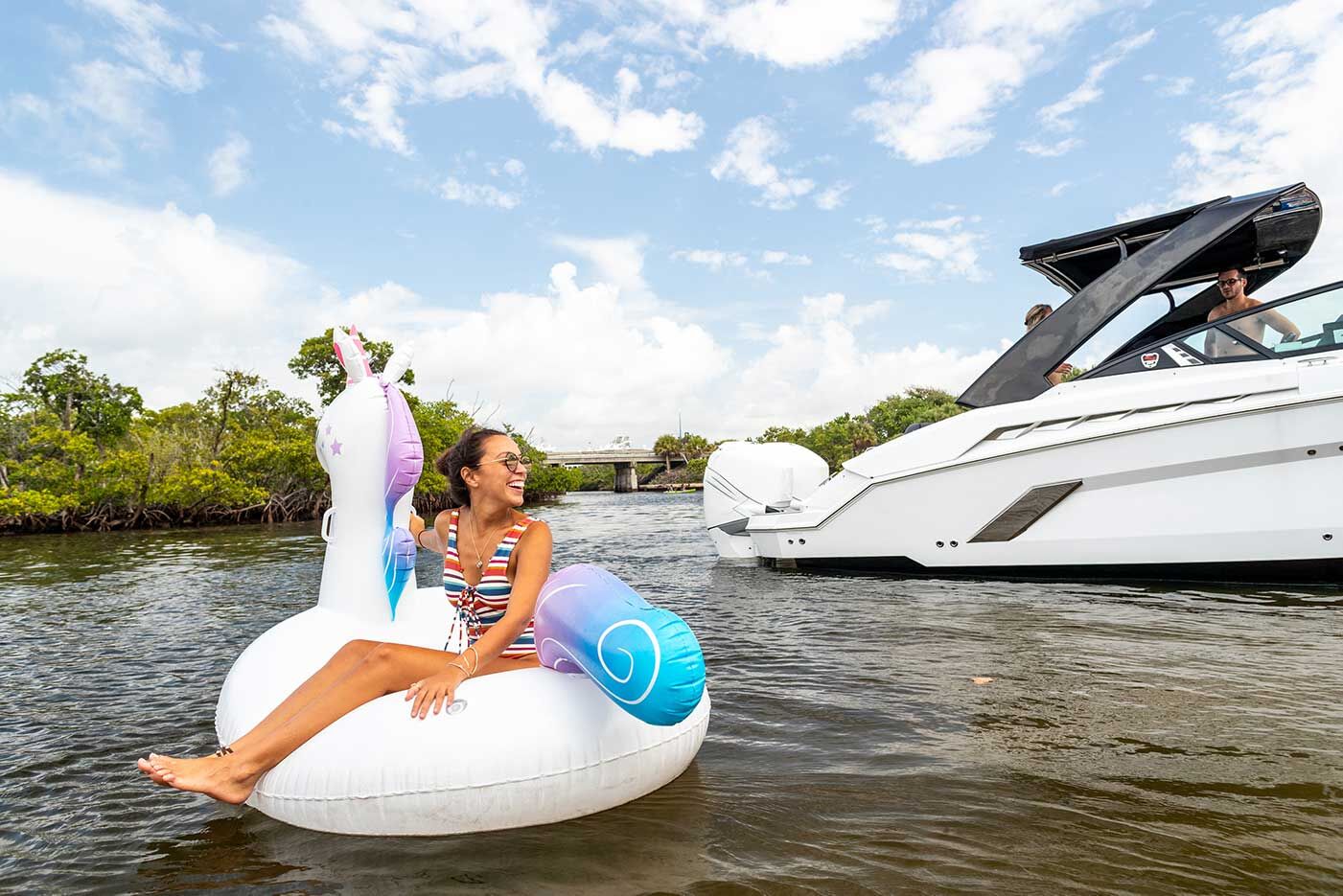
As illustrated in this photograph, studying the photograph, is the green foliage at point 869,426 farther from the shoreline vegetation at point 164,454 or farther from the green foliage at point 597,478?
the green foliage at point 597,478

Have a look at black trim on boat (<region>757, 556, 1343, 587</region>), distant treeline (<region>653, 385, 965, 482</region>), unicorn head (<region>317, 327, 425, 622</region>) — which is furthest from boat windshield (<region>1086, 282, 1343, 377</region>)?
distant treeline (<region>653, 385, 965, 482</region>)

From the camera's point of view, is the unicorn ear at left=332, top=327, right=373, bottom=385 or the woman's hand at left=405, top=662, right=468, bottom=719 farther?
the unicorn ear at left=332, top=327, right=373, bottom=385

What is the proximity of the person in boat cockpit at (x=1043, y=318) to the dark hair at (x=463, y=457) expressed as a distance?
6.42 m

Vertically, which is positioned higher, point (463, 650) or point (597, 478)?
point (597, 478)

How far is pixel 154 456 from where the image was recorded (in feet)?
89.7

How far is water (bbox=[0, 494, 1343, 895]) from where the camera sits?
7.82ft

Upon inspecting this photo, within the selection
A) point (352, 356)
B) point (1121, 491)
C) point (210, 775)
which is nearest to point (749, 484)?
point (1121, 491)

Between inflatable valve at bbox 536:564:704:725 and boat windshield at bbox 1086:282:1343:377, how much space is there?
641cm

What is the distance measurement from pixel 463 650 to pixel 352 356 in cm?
171

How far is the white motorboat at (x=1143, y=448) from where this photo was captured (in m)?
6.50

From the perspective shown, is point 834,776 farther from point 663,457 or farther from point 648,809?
point 663,457

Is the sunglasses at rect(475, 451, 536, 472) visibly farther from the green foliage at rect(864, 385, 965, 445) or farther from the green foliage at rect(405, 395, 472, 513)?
the green foliage at rect(864, 385, 965, 445)

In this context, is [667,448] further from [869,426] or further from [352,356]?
[352,356]

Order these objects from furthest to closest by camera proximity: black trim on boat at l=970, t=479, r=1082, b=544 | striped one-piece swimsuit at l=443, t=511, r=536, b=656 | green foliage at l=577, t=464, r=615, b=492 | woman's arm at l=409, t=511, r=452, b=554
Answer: green foliage at l=577, t=464, r=615, b=492 → black trim on boat at l=970, t=479, r=1082, b=544 → woman's arm at l=409, t=511, r=452, b=554 → striped one-piece swimsuit at l=443, t=511, r=536, b=656
